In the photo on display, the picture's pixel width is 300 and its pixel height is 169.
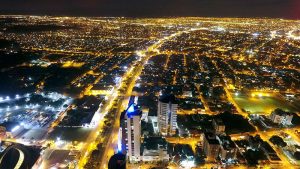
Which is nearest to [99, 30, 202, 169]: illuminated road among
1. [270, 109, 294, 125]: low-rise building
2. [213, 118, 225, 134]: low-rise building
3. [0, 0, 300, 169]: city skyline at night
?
[0, 0, 300, 169]: city skyline at night

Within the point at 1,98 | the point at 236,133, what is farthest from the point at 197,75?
the point at 1,98

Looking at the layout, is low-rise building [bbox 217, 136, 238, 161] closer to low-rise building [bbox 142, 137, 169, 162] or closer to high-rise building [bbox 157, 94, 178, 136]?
low-rise building [bbox 142, 137, 169, 162]

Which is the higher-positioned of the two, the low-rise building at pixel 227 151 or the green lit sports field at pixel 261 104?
the green lit sports field at pixel 261 104

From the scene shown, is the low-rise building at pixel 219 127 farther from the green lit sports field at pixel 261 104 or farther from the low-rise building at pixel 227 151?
the green lit sports field at pixel 261 104

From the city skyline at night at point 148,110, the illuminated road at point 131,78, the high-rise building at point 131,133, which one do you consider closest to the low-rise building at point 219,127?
the city skyline at night at point 148,110

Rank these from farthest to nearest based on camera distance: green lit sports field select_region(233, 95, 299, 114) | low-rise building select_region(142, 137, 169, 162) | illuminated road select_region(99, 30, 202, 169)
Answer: green lit sports field select_region(233, 95, 299, 114) < illuminated road select_region(99, 30, 202, 169) < low-rise building select_region(142, 137, 169, 162)
